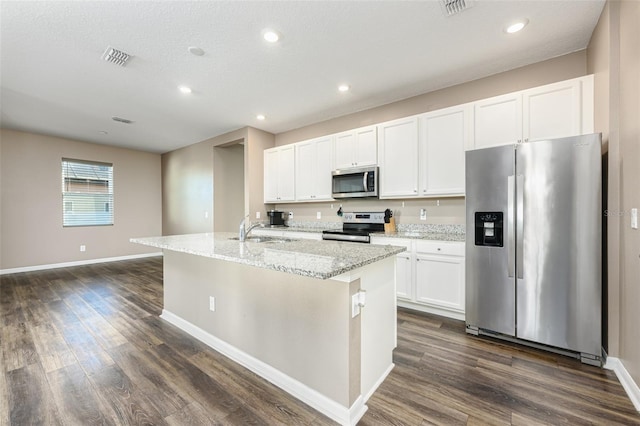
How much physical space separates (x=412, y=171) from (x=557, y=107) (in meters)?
1.44

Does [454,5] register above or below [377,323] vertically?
above

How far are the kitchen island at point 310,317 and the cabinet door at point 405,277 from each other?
1.12 meters

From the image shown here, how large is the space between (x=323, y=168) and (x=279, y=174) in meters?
0.97

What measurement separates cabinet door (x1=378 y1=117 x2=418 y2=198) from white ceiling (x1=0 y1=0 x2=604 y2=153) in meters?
0.50

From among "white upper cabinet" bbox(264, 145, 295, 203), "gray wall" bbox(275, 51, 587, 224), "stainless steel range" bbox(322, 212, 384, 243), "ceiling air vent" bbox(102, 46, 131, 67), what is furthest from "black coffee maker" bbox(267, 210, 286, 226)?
"ceiling air vent" bbox(102, 46, 131, 67)

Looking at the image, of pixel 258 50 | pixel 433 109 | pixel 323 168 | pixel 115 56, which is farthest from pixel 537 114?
pixel 115 56

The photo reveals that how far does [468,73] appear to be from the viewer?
9.86ft

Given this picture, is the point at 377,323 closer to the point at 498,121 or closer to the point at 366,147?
the point at 498,121

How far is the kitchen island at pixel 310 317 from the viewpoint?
58.2 inches

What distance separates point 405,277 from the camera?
3.10 m

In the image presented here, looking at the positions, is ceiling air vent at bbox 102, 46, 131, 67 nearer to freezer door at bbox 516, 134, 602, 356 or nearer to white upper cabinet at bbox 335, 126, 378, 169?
white upper cabinet at bbox 335, 126, 378, 169

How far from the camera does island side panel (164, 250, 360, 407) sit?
4.94ft

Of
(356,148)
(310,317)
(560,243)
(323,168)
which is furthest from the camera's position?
(323,168)

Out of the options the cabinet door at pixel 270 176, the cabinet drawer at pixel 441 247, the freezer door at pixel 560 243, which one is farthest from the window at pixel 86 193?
the freezer door at pixel 560 243
